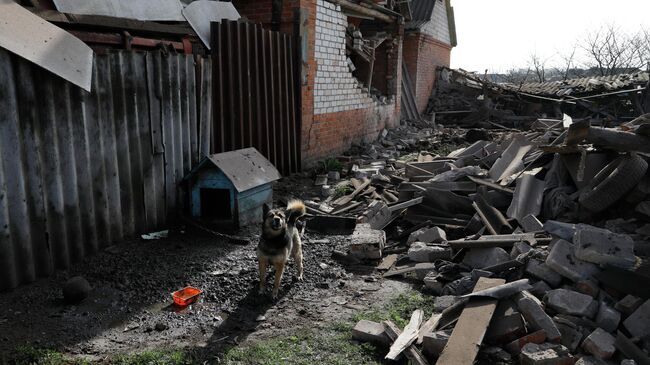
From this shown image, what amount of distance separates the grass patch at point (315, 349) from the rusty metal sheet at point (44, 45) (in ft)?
9.88

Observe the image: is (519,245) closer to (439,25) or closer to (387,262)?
(387,262)

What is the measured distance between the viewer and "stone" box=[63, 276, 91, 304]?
4277mm

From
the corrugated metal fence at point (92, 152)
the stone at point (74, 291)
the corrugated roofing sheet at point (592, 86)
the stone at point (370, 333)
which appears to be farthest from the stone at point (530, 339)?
the corrugated roofing sheet at point (592, 86)

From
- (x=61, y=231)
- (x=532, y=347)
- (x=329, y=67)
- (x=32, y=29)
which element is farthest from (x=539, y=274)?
(x=329, y=67)

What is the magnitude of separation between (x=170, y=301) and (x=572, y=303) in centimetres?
367

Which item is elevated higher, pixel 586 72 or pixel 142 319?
pixel 586 72

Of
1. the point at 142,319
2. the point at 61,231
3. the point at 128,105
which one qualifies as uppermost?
the point at 128,105

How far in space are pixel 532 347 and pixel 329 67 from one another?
8.31 metres

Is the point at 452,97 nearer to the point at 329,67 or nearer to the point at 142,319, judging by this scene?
the point at 329,67

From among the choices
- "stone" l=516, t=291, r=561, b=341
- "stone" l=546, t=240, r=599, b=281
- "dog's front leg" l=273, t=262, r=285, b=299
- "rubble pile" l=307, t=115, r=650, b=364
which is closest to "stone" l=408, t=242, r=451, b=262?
"rubble pile" l=307, t=115, r=650, b=364

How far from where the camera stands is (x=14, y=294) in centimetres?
435

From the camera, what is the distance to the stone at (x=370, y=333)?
3895 mm

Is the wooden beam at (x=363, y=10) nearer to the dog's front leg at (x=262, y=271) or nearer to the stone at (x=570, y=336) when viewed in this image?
the dog's front leg at (x=262, y=271)

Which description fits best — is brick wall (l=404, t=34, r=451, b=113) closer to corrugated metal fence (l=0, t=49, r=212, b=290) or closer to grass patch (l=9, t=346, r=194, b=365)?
corrugated metal fence (l=0, t=49, r=212, b=290)
